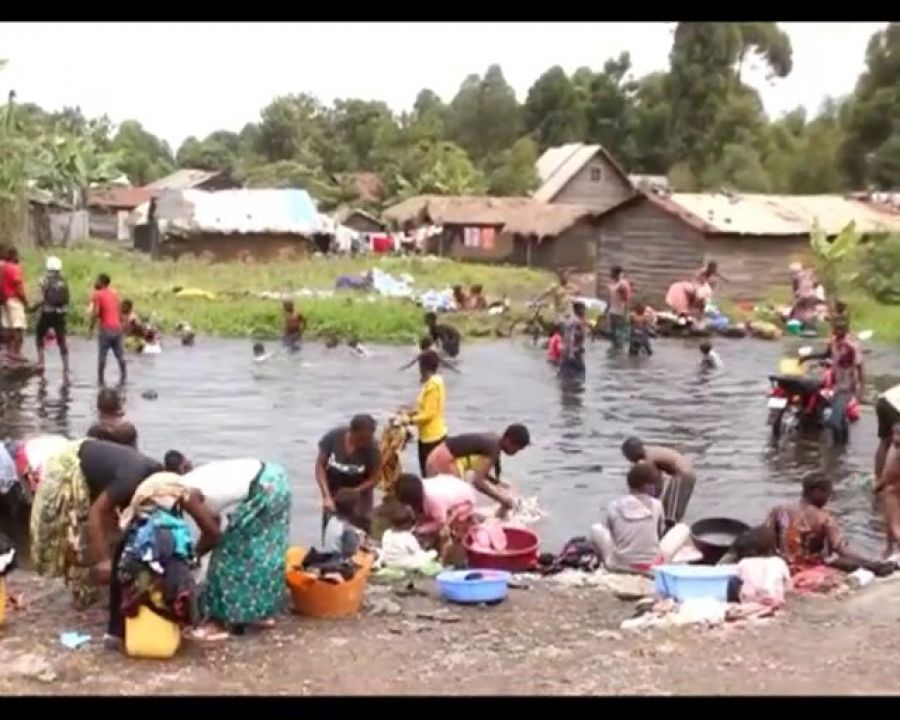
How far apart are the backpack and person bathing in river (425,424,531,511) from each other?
9.59 meters

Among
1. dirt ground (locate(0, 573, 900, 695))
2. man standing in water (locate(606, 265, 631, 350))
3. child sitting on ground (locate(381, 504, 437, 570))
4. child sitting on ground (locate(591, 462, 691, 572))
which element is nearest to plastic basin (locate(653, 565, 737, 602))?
dirt ground (locate(0, 573, 900, 695))

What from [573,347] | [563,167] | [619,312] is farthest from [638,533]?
[563,167]

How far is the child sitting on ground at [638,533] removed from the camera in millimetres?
9047

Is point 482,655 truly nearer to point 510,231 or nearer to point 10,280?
point 10,280

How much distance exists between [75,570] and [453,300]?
2146 centimetres

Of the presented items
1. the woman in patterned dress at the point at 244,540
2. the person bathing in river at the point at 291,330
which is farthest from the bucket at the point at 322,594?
the person bathing in river at the point at 291,330

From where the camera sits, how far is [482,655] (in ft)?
24.0

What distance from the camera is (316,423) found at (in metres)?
16.2

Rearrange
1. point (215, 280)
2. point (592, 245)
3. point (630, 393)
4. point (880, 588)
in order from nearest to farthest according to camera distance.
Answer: point (880, 588) → point (630, 393) → point (215, 280) → point (592, 245)

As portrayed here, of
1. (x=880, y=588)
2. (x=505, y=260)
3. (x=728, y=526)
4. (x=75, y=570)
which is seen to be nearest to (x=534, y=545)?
(x=728, y=526)

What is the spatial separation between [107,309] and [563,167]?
3954 centimetres

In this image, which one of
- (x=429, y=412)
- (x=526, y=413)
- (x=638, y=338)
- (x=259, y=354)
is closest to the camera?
(x=429, y=412)

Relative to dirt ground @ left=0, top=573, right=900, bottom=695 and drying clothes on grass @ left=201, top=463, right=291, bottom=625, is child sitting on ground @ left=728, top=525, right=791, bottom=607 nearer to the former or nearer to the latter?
dirt ground @ left=0, top=573, right=900, bottom=695

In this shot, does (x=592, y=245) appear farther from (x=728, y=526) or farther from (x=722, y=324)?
(x=728, y=526)
